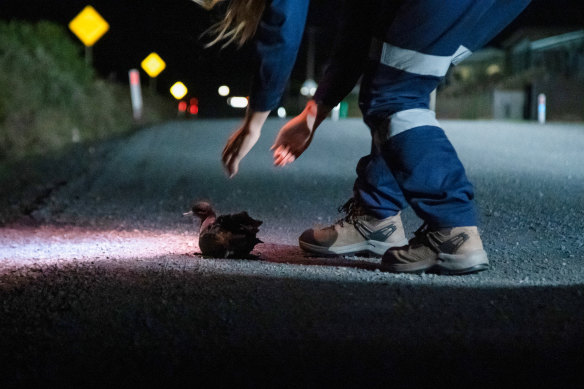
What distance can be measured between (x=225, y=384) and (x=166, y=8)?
580 inches

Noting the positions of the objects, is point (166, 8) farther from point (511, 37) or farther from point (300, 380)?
point (511, 37)

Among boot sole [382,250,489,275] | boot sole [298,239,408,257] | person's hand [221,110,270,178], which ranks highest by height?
person's hand [221,110,270,178]

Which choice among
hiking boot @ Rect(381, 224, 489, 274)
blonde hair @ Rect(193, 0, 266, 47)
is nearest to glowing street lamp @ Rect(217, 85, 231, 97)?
blonde hair @ Rect(193, 0, 266, 47)

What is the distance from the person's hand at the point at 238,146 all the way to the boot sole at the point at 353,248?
80 cm

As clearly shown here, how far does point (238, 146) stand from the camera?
358 cm

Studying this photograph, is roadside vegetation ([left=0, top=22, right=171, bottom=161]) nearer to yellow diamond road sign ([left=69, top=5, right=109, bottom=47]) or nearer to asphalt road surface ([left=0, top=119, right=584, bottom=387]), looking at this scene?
yellow diamond road sign ([left=69, top=5, right=109, bottom=47])

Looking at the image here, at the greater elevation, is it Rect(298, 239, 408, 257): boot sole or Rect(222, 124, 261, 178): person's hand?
Rect(222, 124, 261, 178): person's hand

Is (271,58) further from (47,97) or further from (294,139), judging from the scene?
(47,97)

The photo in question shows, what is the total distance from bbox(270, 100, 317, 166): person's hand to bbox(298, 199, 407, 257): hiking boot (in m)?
0.55

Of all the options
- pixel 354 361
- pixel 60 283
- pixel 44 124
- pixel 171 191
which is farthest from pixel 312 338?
pixel 44 124

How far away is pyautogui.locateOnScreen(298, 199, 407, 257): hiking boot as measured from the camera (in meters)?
4.16

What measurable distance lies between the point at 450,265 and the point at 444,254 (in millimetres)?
58

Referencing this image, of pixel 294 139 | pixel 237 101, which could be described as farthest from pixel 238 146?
pixel 237 101

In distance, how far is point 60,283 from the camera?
136 inches
